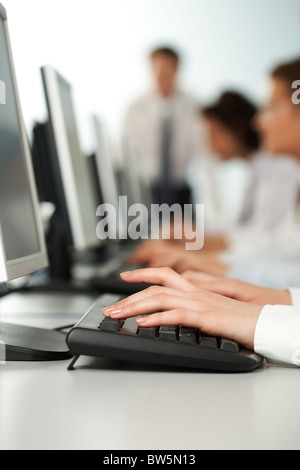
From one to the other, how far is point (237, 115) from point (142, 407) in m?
2.95

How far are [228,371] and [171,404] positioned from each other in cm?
12

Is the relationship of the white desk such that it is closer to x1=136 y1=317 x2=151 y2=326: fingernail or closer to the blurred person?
x1=136 y1=317 x2=151 y2=326: fingernail

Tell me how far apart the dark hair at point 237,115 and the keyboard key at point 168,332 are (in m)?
2.72

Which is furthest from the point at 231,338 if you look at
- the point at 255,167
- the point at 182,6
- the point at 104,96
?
the point at 182,6

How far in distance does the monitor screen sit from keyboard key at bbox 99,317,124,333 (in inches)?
6.4

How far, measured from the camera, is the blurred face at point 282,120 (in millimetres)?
2398

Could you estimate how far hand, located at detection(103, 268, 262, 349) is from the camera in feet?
2.11

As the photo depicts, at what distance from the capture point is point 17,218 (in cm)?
85

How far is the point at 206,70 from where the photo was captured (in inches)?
247

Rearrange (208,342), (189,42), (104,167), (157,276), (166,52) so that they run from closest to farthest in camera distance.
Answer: (208,342)
(157,276)
(104,167)
(166,52)
(189,42)

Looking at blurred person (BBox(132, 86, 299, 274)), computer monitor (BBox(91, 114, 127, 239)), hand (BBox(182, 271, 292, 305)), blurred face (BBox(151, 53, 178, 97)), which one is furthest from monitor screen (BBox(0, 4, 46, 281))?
blurred face (BBox(151, 53, 178, 97))

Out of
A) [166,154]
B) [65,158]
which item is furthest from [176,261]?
[166,154]

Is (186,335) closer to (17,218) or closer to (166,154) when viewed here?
(17,218)

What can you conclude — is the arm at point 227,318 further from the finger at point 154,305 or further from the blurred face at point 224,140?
the blurred face at point 224,140
